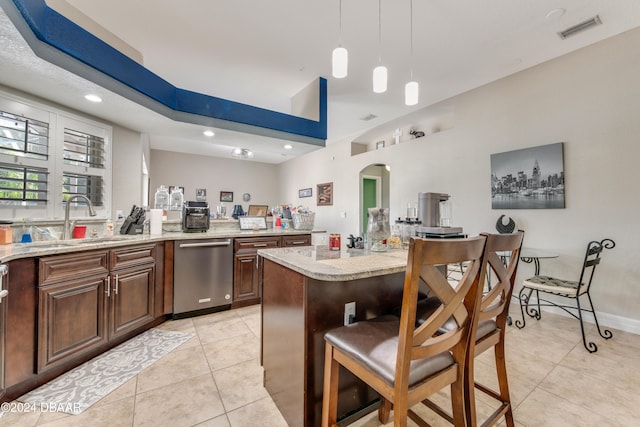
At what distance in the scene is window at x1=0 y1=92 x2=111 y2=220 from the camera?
239 centimetres

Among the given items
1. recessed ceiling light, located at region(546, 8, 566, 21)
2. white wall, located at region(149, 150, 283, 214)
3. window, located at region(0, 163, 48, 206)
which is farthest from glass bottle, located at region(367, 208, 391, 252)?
white wall, located at region(149, 150, 283, 214)

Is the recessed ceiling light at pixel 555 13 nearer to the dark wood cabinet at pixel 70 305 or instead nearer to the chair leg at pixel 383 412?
the chair leg at pixel 383 412

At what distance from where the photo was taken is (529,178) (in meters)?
3.26

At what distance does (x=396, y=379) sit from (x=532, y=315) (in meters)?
3.11

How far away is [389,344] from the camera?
108cm

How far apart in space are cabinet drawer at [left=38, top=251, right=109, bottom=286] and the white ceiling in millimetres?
1445

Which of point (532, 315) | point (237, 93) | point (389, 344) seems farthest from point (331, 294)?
point (237, 93)

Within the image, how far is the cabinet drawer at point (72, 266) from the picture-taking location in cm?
179

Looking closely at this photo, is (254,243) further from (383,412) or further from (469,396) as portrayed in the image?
(469,396)

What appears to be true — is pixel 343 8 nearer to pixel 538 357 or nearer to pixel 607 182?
pixel 607 182

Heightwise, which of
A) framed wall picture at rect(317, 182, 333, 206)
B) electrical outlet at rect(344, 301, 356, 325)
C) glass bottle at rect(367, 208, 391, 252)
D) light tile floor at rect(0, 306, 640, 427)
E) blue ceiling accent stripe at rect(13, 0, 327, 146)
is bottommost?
light tile floor at rect(0, 306, 640, 427)

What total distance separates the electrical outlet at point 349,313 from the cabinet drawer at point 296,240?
2286 millimetres

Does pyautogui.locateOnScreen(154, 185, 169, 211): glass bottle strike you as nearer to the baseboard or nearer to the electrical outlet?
the electrical outlet

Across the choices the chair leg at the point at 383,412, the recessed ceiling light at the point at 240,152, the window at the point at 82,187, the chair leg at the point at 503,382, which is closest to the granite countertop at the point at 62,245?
the window at the point at 82,187
